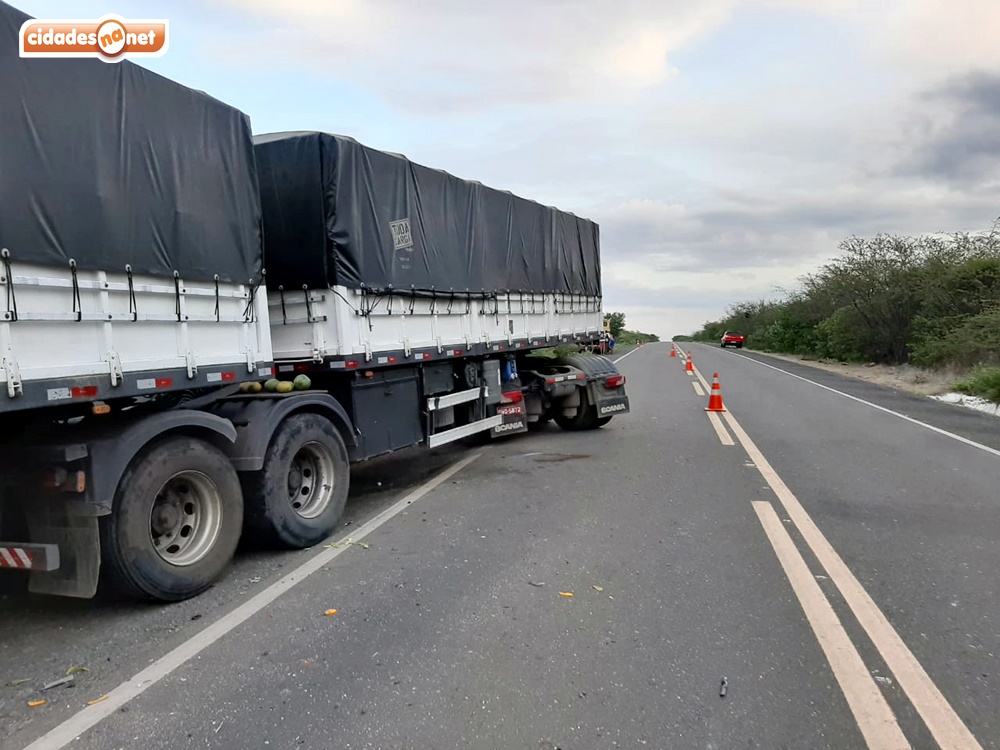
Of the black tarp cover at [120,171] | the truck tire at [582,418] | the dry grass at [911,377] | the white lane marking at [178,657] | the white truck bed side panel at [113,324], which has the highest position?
the black tarp cover at [120,171]

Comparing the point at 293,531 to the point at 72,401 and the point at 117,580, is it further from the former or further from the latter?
the point at 72,401

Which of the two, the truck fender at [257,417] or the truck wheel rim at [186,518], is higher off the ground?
the truck fender at [257,417]

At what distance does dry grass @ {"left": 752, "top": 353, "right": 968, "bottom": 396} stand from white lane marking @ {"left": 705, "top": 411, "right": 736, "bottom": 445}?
32.3 ft

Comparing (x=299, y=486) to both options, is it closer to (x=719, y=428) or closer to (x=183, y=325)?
(x=183, y=325)

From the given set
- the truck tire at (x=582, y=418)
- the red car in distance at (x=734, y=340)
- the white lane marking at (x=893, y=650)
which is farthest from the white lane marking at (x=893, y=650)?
the red car in distance at (x=734, y=340)

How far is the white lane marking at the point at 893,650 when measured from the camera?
3.07 metres

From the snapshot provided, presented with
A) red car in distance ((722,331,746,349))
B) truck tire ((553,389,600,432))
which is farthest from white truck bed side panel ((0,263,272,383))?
red car in distance ((722,331,746,349))

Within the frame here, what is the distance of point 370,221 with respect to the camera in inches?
276

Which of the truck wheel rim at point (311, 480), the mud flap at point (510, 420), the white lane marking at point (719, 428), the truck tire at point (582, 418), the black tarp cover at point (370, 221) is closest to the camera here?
the truck wheel rim at point (311, 480)

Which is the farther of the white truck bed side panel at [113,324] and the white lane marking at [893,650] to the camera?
the white truck bed side panel at [113,324]

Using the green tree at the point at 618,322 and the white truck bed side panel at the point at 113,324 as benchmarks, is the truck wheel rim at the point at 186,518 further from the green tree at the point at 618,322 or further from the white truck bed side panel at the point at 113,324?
the green tree at the point at 618,322

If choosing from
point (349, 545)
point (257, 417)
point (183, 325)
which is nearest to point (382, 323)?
point (257, 417)

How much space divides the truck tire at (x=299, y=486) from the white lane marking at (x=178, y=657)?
0.26 metres

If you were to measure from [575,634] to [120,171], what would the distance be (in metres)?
3.87
